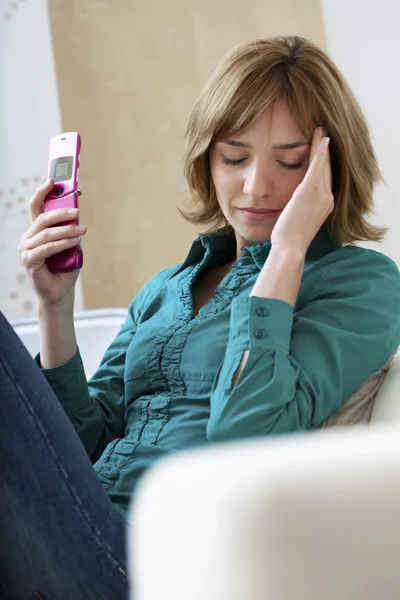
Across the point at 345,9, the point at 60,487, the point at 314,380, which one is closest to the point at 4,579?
the point at 60,487

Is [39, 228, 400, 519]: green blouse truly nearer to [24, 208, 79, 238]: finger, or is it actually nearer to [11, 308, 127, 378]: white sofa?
[24, 208, 79, 238]: finger

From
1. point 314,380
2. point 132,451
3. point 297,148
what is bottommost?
point 132,451

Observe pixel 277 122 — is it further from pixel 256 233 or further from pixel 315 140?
pixel 256 233

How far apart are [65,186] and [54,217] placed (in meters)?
0.09

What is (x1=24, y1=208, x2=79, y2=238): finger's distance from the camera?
4.52ft

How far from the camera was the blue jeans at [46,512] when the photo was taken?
90cm

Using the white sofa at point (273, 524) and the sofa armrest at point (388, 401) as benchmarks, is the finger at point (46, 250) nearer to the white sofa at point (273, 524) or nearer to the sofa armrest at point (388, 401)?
the sofa armrest at point (388, 401)

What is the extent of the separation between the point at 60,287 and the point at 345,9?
202 cm

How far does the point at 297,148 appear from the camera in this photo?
4.33 ft

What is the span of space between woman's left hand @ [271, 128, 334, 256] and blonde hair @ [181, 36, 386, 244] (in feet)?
0.17

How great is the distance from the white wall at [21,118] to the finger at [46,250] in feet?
8.10

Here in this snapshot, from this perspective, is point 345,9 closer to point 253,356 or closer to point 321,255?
point 321,255

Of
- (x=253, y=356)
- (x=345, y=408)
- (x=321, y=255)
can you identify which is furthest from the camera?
(x=321, y=255)

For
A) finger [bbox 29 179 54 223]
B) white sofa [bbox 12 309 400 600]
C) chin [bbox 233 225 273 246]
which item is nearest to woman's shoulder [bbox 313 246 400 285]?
chin [bbox 233 225 273 246]
